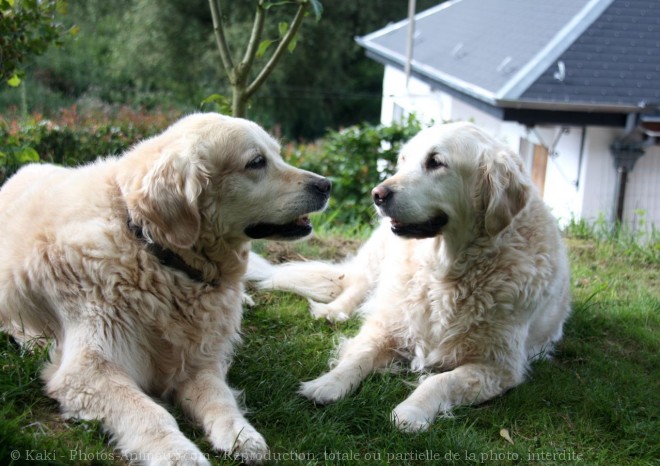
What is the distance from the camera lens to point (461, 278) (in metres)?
3.59

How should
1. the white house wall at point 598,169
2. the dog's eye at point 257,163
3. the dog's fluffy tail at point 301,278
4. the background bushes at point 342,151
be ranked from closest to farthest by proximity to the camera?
the dog's eye at point 257,163
the dog's fluffy tail at point 301,278
the background bushes at point 342,151
the white house wall at point 598,169

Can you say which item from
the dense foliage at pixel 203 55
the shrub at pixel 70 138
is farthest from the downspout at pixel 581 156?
the dense foliage at pixel 203 55

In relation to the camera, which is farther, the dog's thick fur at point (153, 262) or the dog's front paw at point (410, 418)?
the dog's front paw at point (410, 418)

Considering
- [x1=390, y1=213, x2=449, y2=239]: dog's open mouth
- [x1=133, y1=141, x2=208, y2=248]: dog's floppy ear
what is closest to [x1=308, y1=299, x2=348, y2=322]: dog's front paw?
[x1=390, y1=213, x2=449, y2=239]: dog's open mouth

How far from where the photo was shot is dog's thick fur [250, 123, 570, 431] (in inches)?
133

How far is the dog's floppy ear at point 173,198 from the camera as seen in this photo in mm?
2850

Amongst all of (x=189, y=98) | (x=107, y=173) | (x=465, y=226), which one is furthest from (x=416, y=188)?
(x=189, y=98)

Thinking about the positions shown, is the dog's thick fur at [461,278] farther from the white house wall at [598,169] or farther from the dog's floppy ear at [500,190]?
the white house wall at [598,169]

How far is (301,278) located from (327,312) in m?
0.38

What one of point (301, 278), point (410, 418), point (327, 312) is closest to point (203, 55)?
point (301, 278)

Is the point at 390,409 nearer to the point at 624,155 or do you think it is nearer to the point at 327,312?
the point at 327,312

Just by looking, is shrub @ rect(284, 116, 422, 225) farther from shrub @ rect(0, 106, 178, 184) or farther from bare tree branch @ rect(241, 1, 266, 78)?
bare tree branch @ rect(241, 1, 266, 78)

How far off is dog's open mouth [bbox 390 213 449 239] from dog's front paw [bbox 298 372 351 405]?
812 millimetres

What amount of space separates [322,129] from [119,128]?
2436cm
